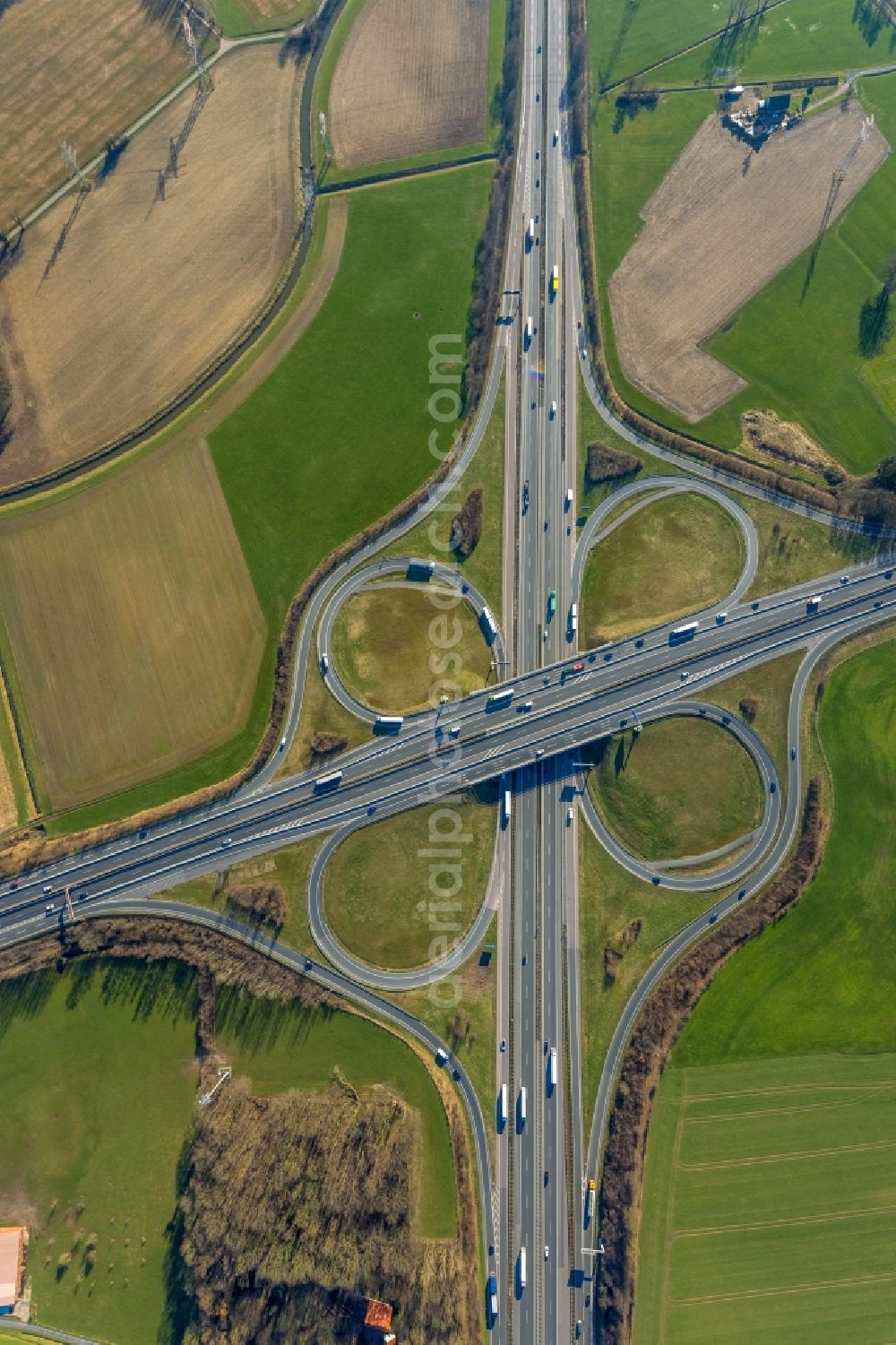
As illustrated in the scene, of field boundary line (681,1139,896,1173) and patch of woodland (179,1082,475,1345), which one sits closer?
patch of woodland (179,1082,475,1345)

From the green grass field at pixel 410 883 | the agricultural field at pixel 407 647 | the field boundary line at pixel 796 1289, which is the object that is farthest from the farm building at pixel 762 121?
the field boundary line at pixel 796 1289

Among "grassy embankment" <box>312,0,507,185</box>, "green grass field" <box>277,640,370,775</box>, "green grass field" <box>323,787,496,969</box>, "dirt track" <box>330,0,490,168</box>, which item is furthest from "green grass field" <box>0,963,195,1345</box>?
"dirt track" <box>330,0,490,168</box>

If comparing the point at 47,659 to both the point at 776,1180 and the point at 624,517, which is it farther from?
the point at 776,1180

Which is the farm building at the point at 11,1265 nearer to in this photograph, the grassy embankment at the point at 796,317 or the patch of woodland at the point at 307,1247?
the patch of woodland at the point at 307,1247

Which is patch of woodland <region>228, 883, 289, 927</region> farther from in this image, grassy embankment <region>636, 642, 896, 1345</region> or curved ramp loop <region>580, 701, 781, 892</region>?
grassy embankment <region>636, 642, 896, 1345</region>

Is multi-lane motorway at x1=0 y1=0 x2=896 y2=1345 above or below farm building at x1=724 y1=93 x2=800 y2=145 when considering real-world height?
below

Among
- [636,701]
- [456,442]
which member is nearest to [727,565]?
[636,701]
